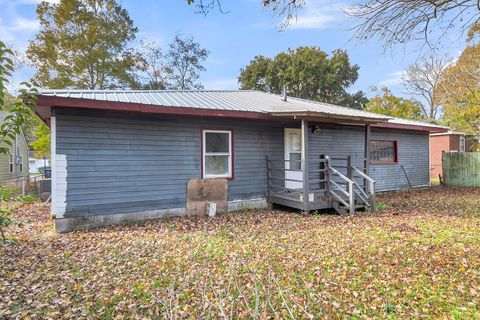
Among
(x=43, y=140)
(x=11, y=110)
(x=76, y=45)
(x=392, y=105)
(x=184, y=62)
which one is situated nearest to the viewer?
(x=11, y=110)

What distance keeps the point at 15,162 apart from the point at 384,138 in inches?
942

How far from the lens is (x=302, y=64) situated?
27.8 m

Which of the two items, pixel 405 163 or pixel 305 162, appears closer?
pixel 305 162

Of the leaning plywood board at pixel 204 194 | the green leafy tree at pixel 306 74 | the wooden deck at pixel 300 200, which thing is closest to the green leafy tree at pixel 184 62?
the green leafy tree at pixel 306 74

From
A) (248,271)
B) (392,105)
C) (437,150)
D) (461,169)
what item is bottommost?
(248,271)

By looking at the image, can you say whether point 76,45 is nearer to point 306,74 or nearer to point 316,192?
point 316,192

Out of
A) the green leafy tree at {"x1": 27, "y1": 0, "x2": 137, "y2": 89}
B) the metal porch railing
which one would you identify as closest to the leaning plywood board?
the metal porch railing

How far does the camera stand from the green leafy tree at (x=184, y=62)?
23594 millimetres

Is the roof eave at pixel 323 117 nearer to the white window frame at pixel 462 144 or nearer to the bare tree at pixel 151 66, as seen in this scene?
the bare tree at pixel 151 66

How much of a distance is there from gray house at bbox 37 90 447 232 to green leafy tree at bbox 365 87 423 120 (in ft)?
59.5

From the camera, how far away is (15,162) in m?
21.2

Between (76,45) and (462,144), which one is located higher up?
(76,45)

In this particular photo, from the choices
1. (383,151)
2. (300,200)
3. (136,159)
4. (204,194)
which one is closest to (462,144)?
(383,151)

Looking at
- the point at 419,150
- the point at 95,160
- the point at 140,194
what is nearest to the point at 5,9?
the point at 95,160
